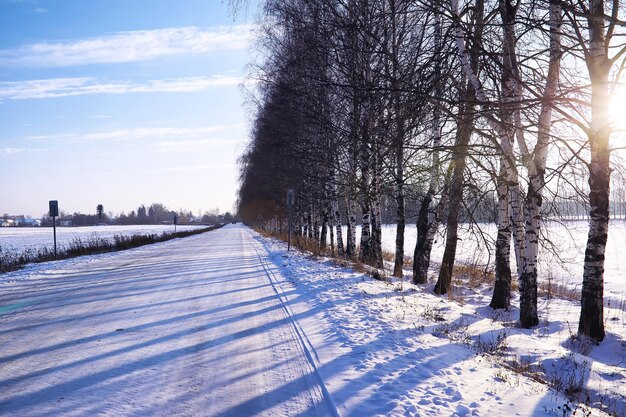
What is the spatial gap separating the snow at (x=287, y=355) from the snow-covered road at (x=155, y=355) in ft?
0.06

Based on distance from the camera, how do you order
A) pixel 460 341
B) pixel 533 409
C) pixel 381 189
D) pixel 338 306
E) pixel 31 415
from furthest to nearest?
pixel 381 189 < pixel 338 306 < pixel 460 341 < pixel 533 409 < pixel 31 415

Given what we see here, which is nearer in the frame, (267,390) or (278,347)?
(267,390)

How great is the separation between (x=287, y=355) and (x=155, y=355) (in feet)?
4.97

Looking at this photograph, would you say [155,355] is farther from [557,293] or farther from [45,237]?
[45,237]

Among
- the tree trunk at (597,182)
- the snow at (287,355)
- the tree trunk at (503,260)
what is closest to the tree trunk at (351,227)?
the snow at (287,355)

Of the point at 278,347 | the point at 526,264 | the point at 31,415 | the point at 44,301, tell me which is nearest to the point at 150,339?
the point at 278,347

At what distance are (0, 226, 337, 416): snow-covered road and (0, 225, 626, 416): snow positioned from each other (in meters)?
0.02

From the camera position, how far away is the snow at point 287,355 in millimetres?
3779

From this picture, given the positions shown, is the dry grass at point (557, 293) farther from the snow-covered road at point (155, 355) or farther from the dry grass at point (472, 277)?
the snow-covered road at point (155, 355)

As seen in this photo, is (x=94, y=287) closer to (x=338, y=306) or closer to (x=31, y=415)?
(x=338, y=306)

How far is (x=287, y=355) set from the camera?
16.5 ft

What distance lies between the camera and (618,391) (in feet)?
16.4

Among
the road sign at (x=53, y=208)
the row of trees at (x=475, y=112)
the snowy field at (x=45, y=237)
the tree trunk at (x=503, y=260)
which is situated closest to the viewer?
the row of trees at (x=475, y=112)

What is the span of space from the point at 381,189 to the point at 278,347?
29.6 ft
